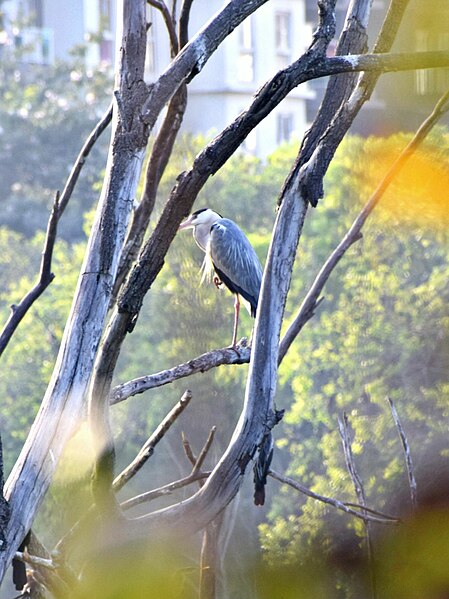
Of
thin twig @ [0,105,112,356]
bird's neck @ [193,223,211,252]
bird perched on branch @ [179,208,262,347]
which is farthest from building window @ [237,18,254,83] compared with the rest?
thin twig @ [0,105,112,356]

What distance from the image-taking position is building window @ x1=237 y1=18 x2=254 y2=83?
17.6 m

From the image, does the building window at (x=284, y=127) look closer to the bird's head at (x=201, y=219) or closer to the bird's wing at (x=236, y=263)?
the bird's head at (x=201, y=219)

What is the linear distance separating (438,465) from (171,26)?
6224mm

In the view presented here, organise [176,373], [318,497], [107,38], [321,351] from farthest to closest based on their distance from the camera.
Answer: [107,38] < [321,351] < [176,373] < [318,497]

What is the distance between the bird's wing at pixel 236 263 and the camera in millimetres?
3912

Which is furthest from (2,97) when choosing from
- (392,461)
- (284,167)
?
(392,461)

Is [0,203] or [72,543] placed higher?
[72,543]

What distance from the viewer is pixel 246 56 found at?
17672 millimetres

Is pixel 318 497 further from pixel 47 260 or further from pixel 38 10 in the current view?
pixel 38 10

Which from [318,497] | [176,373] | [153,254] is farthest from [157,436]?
[153,254]

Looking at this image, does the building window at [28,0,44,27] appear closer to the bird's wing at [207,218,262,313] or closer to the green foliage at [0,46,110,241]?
the green foliage at [0,46,110,241]

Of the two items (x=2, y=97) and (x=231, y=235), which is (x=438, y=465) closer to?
(x=231, y=235)

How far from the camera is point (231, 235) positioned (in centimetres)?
404

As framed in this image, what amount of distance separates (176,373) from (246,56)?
632 inches
